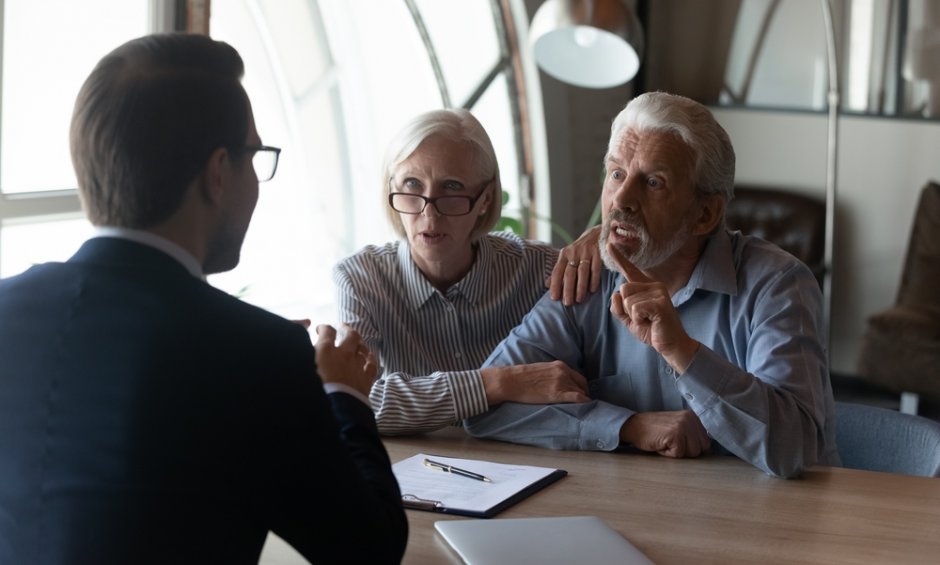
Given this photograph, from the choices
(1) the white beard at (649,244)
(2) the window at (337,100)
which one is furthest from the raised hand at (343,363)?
(2) the window at (337,100)

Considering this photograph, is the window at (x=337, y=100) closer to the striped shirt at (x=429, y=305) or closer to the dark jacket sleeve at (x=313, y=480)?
the striped shirt at (x=429, y=305)

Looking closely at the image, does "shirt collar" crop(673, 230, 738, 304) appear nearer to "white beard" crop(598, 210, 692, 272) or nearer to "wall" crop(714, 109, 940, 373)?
"white beard" crop(598, 210, 692, 272)

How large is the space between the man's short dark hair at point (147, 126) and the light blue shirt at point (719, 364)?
102 cm

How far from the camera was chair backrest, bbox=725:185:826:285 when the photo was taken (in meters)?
5.45

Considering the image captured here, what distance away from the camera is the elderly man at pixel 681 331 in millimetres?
1937

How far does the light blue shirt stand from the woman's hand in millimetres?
20

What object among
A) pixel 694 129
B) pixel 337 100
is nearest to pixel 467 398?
pixel 694 129

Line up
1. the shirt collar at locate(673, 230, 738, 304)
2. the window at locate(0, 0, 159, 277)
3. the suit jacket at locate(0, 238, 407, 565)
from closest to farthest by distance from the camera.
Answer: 1. the suit jacket at locate(0, 238, 407, 565)
2. the shirt collar at locate(673, 230, 738, 304)
3. the window at locate(0, 0, 159, 277)

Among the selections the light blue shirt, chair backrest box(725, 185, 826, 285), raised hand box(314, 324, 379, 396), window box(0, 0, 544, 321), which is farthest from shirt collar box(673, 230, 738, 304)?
chair backrest box(725, 185, 826, 285)

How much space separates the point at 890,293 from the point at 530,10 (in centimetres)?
227

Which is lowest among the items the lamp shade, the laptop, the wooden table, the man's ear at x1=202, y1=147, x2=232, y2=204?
the wooden table

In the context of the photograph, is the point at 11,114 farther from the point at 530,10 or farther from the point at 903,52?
the point at 903,52

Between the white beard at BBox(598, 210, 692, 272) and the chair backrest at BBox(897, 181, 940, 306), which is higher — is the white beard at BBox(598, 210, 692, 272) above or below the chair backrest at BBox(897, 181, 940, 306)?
above

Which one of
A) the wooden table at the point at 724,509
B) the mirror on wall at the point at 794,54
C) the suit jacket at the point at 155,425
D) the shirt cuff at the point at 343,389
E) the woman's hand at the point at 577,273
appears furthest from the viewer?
the mirror on wall at the point at 794,54
